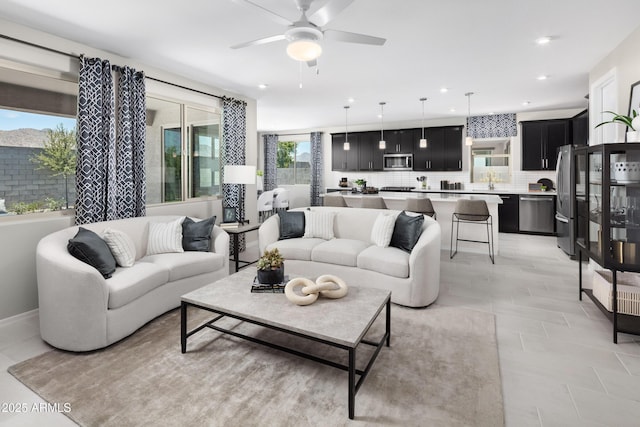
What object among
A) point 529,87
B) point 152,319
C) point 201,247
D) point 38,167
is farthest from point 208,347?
point 529,87

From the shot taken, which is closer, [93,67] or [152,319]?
[152,319]

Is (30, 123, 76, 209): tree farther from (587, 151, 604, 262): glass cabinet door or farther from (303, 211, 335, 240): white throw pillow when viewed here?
(587, 151, 604, 262): glass cabinet door

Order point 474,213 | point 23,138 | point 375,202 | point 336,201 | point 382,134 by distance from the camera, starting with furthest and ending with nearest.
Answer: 1. point 382,134
2. point 336,201
3. point 375,202
4. point 474,213
5. point 23,138

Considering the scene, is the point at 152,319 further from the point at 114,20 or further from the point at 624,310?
the point at 624,310

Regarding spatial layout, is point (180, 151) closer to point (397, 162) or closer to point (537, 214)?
point (397, 162)

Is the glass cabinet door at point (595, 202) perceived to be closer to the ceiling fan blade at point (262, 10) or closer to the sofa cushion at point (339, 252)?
the sofa cushion at point (339, 252)

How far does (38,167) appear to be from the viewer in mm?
3385

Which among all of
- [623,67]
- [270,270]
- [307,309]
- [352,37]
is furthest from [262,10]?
[623,67]

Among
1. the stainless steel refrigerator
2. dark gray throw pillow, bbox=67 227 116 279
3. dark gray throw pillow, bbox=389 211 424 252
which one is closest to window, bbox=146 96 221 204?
dark gray throw pillow, bbox=67 227 116 279

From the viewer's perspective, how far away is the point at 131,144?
13.0 feet

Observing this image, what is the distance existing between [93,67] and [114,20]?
0.72m

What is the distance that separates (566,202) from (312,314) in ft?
16.6

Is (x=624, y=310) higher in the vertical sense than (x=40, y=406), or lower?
higher

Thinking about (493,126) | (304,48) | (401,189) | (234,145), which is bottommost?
(401,189)
